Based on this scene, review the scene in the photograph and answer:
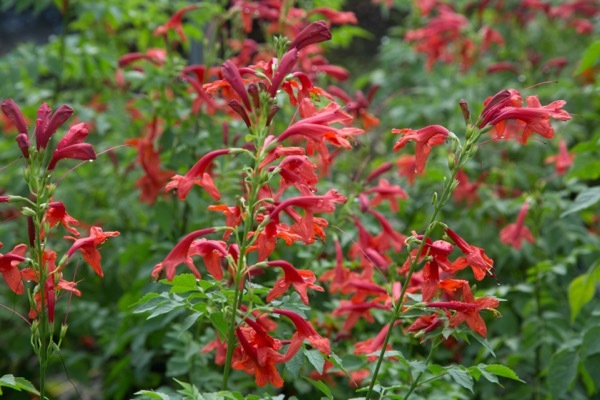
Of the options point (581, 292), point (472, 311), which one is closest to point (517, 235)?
point (581, 292)

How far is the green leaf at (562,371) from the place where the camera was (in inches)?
113

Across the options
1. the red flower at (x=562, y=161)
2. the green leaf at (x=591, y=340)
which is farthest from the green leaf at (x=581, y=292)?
the red flower at (x=562, y=161)

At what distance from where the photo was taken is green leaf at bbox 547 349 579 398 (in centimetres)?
287

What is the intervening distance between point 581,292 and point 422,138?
4.56 feet

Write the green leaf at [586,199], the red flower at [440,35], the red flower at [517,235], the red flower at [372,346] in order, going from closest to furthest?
1. the red flower at [372,346]
2. the green leaf at [586,199]
3. the red flower at [517,235]
4. the red flower at [440,35]

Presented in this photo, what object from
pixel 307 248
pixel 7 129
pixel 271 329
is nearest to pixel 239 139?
pixel 307 248

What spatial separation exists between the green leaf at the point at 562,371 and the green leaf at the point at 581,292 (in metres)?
0.25

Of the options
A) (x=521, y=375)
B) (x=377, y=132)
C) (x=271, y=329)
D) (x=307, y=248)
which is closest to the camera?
(x=271, y=329)

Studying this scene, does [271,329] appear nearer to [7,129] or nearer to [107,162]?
[107,162]

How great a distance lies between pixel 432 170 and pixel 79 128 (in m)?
2.06

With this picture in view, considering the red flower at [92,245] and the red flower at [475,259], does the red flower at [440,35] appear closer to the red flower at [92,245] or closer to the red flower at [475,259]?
the red flower at [475,259]

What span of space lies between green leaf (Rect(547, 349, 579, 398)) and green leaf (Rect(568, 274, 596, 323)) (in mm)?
254

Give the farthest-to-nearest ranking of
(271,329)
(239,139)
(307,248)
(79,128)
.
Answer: (239,139) → (307,248) → (271,329) → (79,128)

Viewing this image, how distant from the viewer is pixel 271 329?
253 cm
